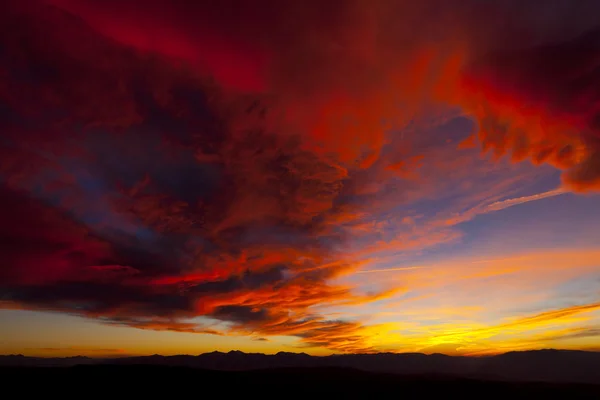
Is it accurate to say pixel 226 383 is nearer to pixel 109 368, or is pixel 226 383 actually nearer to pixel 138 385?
pixel 138 385

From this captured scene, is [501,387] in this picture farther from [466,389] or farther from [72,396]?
[72,396]

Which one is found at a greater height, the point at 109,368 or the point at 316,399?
the point at 109,368

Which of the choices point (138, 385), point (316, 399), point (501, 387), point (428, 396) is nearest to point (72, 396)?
point (138, 385)

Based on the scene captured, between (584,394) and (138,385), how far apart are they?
101 meters

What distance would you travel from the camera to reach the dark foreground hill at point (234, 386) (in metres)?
69.8

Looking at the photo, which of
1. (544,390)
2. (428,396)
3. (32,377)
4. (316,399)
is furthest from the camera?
(544,390)

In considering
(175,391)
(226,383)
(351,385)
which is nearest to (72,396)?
(175,391)

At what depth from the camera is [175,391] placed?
74.2m

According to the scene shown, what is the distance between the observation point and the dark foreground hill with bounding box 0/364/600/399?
6981 cm

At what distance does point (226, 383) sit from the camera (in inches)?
3381

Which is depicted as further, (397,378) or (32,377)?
(397,378)

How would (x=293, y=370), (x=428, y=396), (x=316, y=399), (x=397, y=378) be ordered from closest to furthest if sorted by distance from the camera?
(x=316, y=399), (x=428, y=396), (x=397, y=378), (x=293, y=370)

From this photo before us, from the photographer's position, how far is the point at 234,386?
83.5 m

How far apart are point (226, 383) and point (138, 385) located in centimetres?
2019
